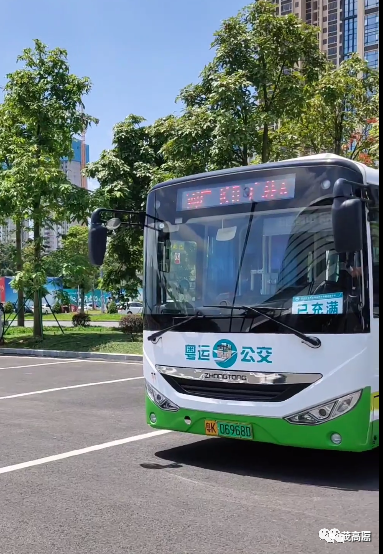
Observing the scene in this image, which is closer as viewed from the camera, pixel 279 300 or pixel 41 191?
pixel 279 300

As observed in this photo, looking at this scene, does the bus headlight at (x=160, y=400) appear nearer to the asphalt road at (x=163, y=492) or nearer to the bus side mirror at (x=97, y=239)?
the asphalt road at (x=163, y=492)

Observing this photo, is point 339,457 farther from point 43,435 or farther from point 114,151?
point 114,151

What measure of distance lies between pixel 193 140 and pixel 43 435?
1153 cm

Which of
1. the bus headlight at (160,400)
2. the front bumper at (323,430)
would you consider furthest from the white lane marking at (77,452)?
the front bumper at (323,430)

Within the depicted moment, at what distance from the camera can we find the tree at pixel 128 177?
25.7m

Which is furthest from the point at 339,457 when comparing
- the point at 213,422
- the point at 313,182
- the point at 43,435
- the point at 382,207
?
the point at 382,207

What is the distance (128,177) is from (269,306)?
20425 millimetres

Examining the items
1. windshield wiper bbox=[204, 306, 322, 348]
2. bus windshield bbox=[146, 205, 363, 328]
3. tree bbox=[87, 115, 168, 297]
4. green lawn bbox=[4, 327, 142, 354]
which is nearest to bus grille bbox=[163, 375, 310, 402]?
windshield wiper bbox=[204, 306, 322, 348]

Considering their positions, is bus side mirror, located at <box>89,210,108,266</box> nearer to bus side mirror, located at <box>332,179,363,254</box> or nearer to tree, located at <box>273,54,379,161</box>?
bus side mirror, located at <box>332,179,363,254</box>

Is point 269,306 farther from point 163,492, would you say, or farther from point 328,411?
point 163,492

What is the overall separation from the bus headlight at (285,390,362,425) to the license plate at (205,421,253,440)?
511 millimetres

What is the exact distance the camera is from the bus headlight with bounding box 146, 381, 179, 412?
6.85 m

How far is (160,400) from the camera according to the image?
698cm

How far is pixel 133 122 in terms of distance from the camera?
90.3 feet
